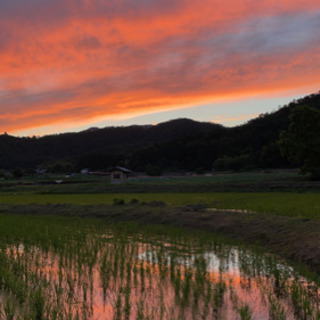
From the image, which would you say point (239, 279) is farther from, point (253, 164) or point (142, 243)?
point (253, 164)

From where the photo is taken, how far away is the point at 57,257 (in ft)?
33.4

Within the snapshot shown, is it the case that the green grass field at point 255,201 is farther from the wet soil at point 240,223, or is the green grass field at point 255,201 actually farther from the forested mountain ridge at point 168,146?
the forested mountain ridge at point 168,146

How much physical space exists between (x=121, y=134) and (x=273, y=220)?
11602cm

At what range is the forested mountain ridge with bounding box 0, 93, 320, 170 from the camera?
71375 mm

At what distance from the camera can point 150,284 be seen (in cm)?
750

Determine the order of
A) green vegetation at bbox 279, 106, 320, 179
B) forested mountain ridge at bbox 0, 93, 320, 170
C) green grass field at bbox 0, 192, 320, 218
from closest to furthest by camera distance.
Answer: green grass field at bbox 0, 192, 320, 218
green vegetation at bbox 279, 106, 320, 179
forested mountain ridge at bbox 0, 93, 320, 170

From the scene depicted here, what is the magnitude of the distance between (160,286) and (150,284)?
28 cm

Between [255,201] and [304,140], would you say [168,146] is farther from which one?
[255,201]

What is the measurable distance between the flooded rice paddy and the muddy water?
0.6 inches

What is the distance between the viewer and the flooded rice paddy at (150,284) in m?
5.88

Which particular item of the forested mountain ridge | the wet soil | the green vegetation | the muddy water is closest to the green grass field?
the wet soil

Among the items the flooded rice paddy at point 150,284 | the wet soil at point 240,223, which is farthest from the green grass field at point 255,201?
the flooded rice paddy at point 150,284

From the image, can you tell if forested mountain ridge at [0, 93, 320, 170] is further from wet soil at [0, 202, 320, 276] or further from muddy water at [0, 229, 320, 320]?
muddy water at [0, 229, 320, 320]

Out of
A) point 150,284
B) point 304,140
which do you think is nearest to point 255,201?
point 150,284
